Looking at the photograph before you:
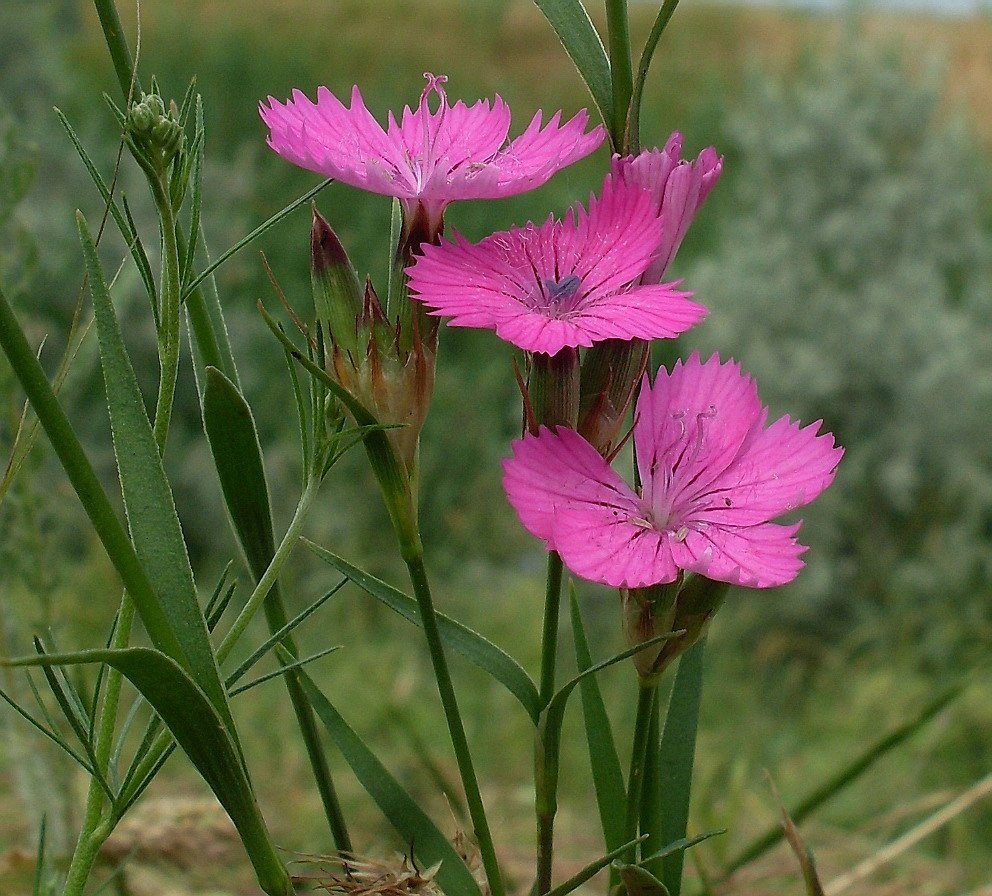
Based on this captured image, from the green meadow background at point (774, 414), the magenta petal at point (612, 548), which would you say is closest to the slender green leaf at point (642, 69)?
the magenta petal at point (612, 548)

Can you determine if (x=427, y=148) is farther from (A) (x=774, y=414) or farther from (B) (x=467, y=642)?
(A) (x=774, y=414)

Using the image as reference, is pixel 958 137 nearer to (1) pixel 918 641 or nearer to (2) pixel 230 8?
(1) pixel 918 641

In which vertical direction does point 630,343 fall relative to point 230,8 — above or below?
below

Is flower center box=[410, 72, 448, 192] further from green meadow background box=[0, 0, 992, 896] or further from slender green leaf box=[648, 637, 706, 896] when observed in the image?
green meadow background box=[0, 0, 992, 896]

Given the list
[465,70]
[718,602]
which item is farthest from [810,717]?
[465,70]

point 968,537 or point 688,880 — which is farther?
point 968,537
